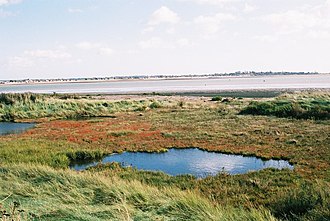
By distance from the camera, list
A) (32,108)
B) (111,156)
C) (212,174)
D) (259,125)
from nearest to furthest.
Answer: (212,174) → (111,156) → (259,125) → (32,108)

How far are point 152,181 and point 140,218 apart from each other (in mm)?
7575

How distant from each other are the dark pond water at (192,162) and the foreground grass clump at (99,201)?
7.66 m

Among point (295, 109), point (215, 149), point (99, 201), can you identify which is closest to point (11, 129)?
point (215, 149)

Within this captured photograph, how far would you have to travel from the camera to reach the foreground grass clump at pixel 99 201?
7.60 meters

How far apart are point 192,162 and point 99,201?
442 inches

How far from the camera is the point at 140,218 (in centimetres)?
761

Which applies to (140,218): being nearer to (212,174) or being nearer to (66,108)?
(212,174)

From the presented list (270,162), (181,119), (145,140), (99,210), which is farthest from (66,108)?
(99,210)

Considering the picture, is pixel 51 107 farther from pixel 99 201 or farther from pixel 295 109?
pixel 99 201

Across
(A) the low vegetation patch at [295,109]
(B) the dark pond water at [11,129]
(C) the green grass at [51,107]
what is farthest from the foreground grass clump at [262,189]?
(C) the green grass at [51,107]

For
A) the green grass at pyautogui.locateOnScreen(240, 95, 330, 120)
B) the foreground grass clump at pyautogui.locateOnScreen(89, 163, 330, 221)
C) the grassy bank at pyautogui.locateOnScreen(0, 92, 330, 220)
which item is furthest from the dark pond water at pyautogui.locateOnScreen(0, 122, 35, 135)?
the green grass at pyautogui.locateOnScreen(240, 95, 330, 120)

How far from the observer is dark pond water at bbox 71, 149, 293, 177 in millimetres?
18141

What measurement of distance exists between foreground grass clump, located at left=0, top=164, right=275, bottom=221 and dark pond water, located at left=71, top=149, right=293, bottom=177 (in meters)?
7.66

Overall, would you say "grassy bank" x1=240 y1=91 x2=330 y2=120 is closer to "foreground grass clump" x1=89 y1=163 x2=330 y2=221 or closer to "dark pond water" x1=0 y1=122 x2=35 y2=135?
"foreground grass clump" x1=89 y1=163 x2=330 y2=221
